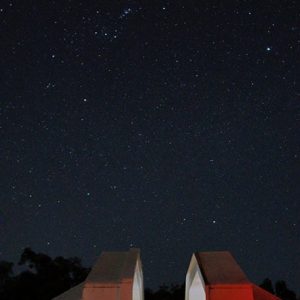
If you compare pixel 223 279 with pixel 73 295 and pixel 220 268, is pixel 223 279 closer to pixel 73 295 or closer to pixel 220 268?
pixel 220 268

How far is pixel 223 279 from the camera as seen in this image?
8656 mm

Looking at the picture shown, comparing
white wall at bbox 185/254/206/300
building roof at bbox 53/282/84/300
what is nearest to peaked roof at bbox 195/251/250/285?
white wall at bbox 185/254/206/300

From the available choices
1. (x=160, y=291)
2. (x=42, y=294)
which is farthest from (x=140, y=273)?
(x=160, y=291)

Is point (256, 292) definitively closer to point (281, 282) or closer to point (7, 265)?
point (281, 282)

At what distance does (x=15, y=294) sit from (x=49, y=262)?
9.65 feet

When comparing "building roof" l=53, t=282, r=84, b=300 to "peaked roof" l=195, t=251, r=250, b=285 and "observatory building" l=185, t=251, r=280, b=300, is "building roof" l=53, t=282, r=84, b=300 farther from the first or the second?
"peaked roof" l=195, t=251, r=250, b=285

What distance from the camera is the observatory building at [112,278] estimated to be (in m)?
8.94

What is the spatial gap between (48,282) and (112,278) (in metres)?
11.5

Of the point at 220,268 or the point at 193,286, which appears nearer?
the point at 220,268

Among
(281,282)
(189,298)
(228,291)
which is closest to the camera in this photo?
(228,291)

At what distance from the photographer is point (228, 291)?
27.7 feet

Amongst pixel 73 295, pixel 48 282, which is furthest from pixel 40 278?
pixel 73 295

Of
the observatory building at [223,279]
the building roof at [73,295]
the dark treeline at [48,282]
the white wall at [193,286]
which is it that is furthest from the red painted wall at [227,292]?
the dark treeline at [48,282]

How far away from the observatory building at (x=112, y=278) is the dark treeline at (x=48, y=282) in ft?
29.8
